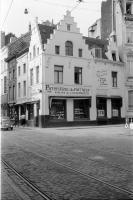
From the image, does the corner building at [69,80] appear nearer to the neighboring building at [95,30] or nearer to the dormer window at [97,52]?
the dormer window at [97,52]

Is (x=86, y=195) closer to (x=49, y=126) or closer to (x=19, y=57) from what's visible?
(x=49, y=126)

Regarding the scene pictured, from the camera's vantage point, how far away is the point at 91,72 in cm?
3466

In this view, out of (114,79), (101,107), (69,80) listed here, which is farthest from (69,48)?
(101,107)

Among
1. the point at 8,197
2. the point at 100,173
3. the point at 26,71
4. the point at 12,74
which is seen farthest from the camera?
the point at 12,74

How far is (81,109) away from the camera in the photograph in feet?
110

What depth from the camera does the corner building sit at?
3125 centimetres

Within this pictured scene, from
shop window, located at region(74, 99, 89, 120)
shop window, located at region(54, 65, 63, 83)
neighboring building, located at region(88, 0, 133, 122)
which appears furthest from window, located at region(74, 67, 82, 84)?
neighboring building, located at region(88, 0, 133, 122)

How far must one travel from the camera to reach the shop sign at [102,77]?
35312mm

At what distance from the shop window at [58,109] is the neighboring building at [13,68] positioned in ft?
30.4

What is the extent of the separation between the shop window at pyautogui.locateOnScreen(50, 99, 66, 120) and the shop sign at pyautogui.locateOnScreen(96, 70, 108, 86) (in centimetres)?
587

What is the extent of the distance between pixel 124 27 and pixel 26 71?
13.5 meters

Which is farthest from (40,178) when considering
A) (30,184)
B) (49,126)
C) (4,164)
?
(49,126)

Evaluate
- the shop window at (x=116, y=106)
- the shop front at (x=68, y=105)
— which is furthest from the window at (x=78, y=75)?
the shop window at (x=116, y=106)

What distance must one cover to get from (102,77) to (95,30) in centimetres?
1259
